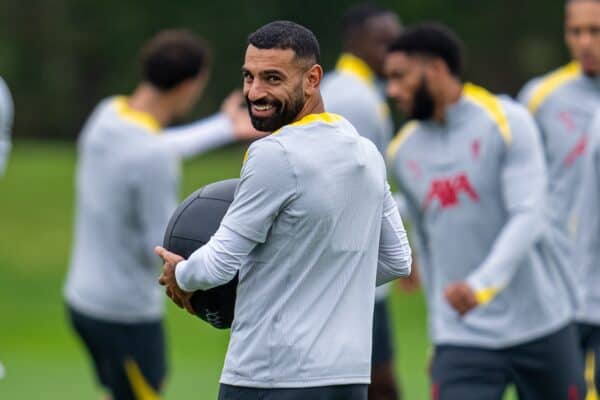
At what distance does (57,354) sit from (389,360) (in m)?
6.86

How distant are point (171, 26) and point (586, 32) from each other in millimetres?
32121

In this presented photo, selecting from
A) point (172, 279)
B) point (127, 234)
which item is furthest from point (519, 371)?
point (127, 234)

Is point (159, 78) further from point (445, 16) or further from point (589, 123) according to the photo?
point (445, 16)

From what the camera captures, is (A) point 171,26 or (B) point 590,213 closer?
(B) point 590,213

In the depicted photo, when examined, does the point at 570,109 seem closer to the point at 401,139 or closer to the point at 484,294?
the point at 401,139

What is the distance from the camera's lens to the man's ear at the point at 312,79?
17.4 ft

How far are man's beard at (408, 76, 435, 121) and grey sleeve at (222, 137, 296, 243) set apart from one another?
255cm

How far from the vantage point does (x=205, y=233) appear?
18.1 feet

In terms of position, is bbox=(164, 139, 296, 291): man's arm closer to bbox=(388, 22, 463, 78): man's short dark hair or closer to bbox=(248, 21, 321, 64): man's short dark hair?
bbox=(248, 21, 321, 64): man's short dark hair

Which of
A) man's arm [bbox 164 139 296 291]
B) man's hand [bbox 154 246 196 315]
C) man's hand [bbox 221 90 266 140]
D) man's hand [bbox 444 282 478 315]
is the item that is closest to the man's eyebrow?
man's arm [bbox 164 139 296 291]

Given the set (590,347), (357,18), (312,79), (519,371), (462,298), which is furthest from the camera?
(357,18)

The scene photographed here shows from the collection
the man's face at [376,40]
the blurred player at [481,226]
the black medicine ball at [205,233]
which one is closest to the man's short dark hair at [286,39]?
the black medicine ball at [205,233]

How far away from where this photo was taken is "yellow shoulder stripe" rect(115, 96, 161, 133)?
9.00m

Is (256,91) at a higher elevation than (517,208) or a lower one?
higher
